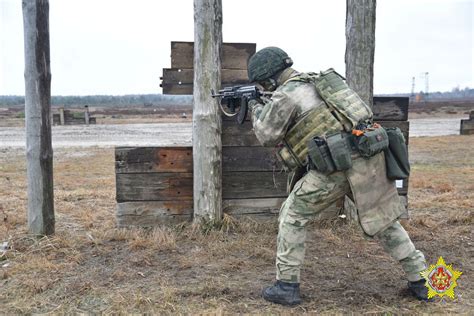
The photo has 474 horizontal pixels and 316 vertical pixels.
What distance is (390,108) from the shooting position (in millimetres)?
5648

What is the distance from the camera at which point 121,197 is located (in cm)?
518

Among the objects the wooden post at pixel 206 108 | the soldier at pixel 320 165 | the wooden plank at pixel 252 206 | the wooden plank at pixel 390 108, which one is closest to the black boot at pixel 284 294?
the soldier at pixel 320 165

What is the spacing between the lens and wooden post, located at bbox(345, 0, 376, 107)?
5.20m

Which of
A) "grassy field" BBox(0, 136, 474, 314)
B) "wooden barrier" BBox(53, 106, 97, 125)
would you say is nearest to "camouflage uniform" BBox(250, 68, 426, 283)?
"grassy field" BBox(0, 136, 474, 314)

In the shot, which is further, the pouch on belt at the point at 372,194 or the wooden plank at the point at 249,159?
the wooden plank at the point at 249,159

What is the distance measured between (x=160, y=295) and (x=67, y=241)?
162cm

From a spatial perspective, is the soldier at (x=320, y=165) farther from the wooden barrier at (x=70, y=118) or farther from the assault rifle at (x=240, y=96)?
the wooden barrier at (x=70, y=118)

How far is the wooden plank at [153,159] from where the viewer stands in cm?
516

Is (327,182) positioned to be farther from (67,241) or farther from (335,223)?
(67,241)

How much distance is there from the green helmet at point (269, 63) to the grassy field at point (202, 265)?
1.64m

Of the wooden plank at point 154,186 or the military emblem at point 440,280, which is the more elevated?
the wooden plank at point 154,186

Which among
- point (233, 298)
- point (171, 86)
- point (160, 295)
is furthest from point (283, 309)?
point (171, 86)

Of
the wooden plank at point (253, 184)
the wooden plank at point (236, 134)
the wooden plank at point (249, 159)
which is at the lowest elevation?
the wooden plank at point (253, 184)

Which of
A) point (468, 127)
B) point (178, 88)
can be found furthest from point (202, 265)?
point (468, 127)
